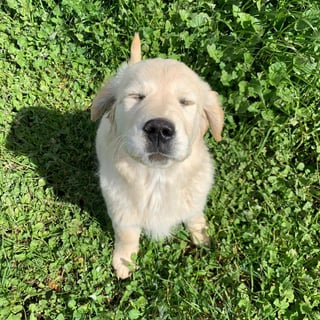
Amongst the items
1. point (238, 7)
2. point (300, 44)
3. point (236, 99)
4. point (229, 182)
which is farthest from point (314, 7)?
point (229, 182)

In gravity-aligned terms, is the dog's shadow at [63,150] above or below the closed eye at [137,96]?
below

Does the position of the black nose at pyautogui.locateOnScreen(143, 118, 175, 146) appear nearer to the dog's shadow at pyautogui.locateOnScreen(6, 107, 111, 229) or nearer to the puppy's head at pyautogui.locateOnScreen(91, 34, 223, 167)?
the puppy's head at pyautogui.locateOnScreen(91, 34, 223, 167)

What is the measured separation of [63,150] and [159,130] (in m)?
1.68

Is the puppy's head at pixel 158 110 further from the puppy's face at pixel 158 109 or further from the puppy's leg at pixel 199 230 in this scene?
the puppy's leg at pixel 199 230

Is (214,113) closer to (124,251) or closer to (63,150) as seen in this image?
(124,251)

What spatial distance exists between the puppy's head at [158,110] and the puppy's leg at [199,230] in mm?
722

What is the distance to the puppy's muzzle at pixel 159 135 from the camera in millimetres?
2184

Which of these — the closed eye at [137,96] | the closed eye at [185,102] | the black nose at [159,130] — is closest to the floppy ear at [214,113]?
the closed eye at [185,102]

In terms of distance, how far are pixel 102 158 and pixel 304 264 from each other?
1.55 meters

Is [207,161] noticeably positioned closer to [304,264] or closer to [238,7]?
[304,264]

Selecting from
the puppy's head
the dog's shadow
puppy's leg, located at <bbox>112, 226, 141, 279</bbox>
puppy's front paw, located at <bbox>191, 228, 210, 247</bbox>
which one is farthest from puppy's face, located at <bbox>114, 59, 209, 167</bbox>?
the dog's shadow

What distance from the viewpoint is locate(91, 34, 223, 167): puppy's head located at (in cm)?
223

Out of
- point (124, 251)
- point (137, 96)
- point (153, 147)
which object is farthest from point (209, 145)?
point (153, 147)

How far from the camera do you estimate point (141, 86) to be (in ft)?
7.93
